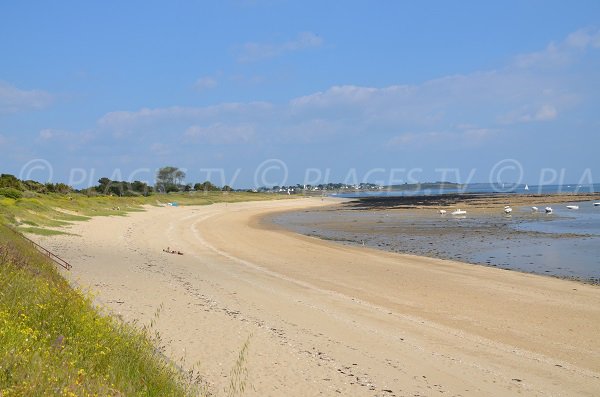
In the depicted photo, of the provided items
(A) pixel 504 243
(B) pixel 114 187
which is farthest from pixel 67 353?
(B) pixel 114 187

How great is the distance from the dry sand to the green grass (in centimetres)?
131

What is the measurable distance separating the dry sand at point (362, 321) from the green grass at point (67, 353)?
1.31 metres

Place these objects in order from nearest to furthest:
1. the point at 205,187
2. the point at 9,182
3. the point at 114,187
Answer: the point at 9,182 < the point at 114,187 < the point at 205,187

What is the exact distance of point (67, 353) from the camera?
5094 mm

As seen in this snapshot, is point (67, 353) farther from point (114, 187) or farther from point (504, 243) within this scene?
point (114, 187)

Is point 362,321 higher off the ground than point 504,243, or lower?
lower

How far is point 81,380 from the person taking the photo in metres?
4.59

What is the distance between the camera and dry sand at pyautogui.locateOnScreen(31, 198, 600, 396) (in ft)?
24.6

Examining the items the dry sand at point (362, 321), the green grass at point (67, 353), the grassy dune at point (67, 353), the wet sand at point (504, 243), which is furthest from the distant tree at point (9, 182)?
the green grass at point (67, 353)

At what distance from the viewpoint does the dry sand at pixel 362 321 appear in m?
7.50

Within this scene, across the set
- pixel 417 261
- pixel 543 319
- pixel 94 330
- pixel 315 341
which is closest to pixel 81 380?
pixel 94 330

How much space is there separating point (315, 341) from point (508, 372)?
2982 millimetres

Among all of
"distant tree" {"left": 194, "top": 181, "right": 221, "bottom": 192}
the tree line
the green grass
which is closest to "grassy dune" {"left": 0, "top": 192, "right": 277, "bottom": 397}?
the green grass

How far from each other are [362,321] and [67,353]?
6718 mm
